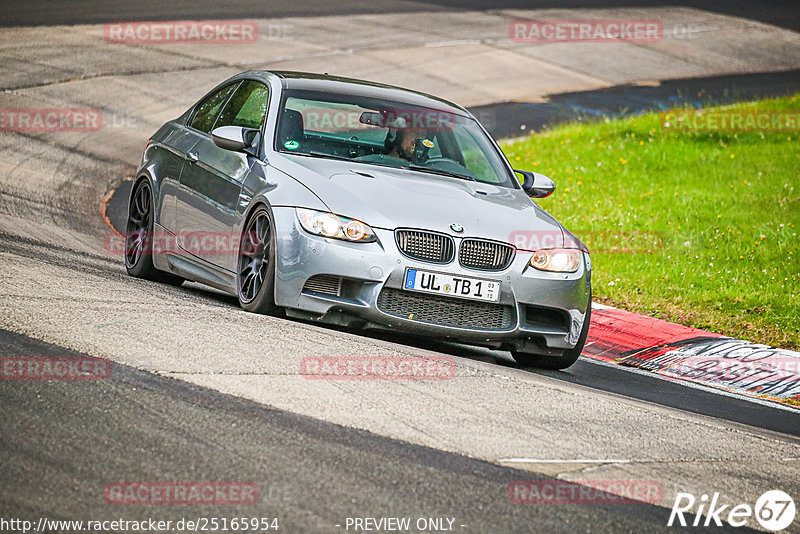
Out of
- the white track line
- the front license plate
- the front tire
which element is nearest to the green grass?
the white track line

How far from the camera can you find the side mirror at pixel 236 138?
7793 mm

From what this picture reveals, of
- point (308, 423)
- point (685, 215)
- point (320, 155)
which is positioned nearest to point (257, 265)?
point (320, 155)

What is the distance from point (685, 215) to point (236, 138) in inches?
290

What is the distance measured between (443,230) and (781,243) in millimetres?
6442

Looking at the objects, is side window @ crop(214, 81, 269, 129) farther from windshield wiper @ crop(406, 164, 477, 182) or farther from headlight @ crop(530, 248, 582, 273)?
headlight @ crop(530, 248, 582, 273)

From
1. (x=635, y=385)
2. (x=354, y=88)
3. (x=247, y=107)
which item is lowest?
(x=635, y=385)

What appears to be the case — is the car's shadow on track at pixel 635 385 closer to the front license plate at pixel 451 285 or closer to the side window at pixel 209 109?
the front license plate at pixel 451 285

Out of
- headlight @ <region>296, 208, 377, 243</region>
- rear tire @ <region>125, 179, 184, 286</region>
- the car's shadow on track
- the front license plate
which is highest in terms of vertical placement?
headlight @ <region>296, 208, 377, 243</region>

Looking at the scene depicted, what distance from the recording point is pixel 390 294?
6.87 metres

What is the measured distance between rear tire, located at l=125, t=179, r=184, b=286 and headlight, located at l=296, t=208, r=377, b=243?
7.63ft

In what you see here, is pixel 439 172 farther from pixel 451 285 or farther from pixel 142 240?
pixel 142 240

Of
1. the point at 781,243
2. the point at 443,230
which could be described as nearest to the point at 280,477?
the point at 443,230

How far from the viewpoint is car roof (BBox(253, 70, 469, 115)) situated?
8.40m

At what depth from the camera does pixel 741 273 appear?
11.3 m
